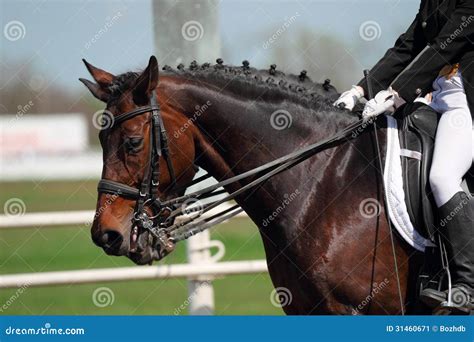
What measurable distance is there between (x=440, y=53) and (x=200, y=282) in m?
3.04

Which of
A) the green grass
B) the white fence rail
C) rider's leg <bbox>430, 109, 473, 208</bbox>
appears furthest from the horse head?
the green grass

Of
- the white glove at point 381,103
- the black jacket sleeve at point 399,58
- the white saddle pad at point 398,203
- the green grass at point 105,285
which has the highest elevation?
the black jacket sleeve at point 399,58

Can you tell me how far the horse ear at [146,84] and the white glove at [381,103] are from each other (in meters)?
1.06

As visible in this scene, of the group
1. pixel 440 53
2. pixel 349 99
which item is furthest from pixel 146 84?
pixel 440 53

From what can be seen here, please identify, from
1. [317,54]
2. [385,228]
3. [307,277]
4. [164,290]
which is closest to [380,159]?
[385,228]

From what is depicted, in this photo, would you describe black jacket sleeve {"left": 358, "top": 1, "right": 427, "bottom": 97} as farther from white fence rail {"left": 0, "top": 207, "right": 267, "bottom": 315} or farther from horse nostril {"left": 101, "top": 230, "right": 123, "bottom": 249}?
white fence rail {"left": 0, "top": 207, "right": 267, "bottom": 315}

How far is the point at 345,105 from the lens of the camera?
176 inches

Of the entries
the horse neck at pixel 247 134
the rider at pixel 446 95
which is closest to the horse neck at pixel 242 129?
the horse neck at pixel 247 134

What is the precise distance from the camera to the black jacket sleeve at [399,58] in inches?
182

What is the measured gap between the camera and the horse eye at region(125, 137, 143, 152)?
4117 mm

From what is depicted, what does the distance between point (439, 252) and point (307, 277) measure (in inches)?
25.9

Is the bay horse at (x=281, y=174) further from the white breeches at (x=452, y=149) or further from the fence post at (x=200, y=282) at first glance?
the fence post at (x=200, y=282)

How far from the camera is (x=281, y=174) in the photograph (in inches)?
170

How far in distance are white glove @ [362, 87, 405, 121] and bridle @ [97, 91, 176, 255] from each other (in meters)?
1.01
